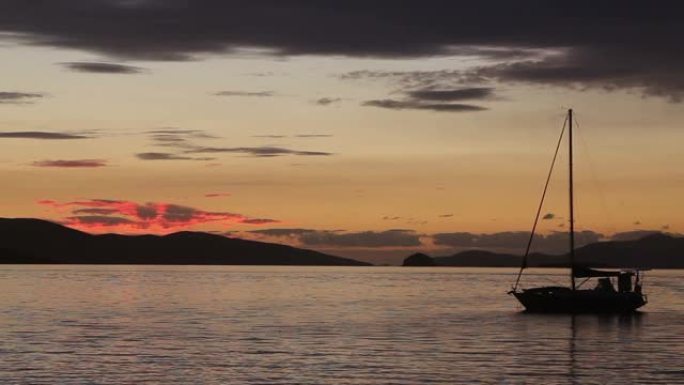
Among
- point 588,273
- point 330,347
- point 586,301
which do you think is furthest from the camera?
point 588,273

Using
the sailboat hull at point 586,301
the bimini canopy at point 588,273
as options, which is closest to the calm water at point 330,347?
the sailboat hull at point 586,301

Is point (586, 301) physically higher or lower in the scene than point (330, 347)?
higher

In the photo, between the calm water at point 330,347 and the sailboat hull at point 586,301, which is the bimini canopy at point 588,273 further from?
the calm water at point 330,347

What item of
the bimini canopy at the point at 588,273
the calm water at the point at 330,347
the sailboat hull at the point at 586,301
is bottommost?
the calm water at the point at 330,347

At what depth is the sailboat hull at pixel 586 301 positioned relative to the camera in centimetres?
10356

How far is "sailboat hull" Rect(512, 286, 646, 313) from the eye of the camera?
340 feet

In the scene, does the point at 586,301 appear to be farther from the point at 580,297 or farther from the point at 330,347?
the point at 330,347

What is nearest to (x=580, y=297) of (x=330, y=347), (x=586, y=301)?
(x=586, y=301)

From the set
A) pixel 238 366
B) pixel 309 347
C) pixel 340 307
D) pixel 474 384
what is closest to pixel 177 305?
pixel 340 307

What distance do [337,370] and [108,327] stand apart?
37458mm

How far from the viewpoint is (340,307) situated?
132000 mm

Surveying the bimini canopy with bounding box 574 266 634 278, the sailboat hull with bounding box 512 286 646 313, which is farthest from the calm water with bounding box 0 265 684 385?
the bimini canopy with bounding box 574 266 634 278

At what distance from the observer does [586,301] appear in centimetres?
10362

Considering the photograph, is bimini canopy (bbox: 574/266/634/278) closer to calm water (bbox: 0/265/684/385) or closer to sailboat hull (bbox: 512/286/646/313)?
sailboat hull (bbox: 512/286/646/313)
